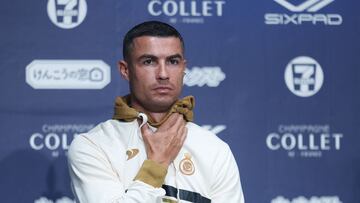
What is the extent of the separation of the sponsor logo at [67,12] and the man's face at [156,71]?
83 cm

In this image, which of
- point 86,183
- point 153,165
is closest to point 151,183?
point 153,165

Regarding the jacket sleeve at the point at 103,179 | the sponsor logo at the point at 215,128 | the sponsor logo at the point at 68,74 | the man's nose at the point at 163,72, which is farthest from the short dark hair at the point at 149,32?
the sponsor logo at the point at 215,128

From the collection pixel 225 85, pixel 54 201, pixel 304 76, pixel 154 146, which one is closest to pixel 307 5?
pixel 304 76

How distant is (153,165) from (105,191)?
0.52 feet

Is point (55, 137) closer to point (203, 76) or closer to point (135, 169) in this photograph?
point (203, 76)

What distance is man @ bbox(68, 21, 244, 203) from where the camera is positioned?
196cm

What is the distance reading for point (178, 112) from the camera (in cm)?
212

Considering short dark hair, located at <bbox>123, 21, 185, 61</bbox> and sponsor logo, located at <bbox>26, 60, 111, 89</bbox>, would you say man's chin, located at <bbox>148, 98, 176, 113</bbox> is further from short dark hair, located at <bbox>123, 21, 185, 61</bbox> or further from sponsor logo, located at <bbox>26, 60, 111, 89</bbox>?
sponsor logo, located at <bbox>26, 60, 111, 89</bbox>

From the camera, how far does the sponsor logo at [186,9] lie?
2891mm

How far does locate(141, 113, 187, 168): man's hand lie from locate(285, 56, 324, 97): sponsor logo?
100 centimetres

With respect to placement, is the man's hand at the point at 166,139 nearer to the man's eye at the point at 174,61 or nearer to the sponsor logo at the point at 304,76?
the man's eye at the point at 174,61

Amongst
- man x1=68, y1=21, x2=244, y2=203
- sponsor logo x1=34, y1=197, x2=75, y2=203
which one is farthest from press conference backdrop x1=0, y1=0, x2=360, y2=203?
man x1=68, y1=21, x2=244, y2=203

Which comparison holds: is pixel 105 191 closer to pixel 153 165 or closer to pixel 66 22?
pixel 153 165

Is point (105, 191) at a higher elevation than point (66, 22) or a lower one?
lower
